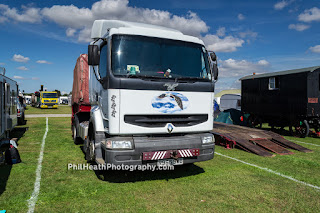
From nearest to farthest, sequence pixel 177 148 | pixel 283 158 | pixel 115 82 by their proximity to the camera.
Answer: pixel 115 82
pixel 177 148
pixel 283 158

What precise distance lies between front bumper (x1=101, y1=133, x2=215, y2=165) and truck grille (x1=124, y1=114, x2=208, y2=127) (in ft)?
0.89

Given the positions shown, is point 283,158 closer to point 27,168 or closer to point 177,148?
point 177,148

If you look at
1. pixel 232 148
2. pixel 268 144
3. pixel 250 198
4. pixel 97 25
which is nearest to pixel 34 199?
pixel 250 198

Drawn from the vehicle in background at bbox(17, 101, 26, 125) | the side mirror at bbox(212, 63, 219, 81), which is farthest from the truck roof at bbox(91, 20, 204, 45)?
the vehicle in background at bbox(17, 101, 26, 125)

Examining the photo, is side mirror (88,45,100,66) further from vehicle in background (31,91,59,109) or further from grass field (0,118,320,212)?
vehicle in background (31,91,59,109)

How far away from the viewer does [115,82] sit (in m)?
4.62

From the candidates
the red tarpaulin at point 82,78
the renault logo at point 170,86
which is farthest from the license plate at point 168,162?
the red tarpaulin at point 82,78

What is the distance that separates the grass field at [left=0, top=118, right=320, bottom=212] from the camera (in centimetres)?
403

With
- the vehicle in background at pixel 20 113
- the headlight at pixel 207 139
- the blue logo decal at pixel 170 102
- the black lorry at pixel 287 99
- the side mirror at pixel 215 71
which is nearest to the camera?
the blue logo decal at pixel 170 102

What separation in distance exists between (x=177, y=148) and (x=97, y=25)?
3824mm

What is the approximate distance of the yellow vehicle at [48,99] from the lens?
40812 millimetres

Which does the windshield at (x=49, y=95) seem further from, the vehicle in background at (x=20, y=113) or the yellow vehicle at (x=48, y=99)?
the vehicle in background at (x=20, y=113)

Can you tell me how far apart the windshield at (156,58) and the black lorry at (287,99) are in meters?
9.25

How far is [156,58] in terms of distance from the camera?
507cm
